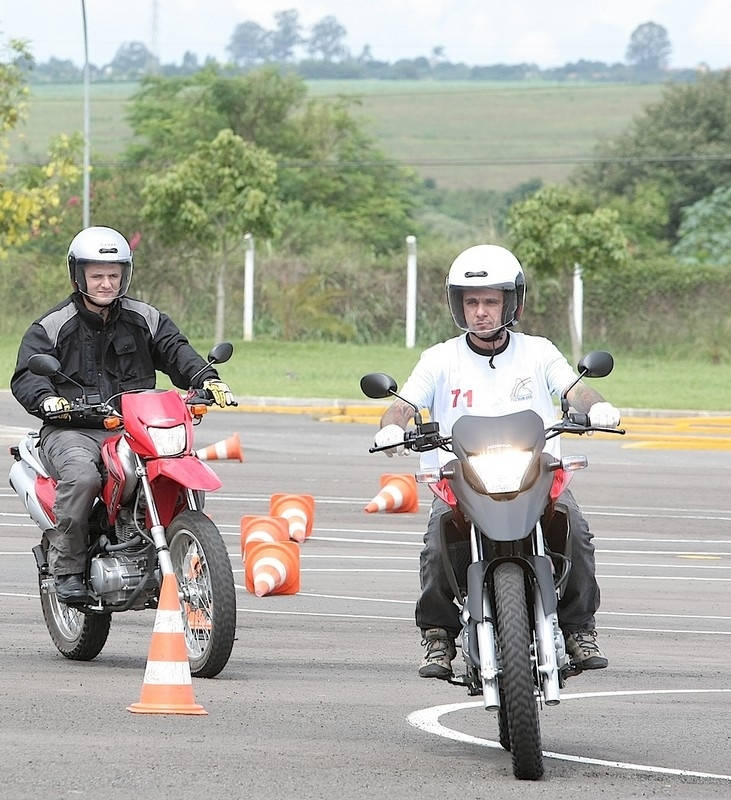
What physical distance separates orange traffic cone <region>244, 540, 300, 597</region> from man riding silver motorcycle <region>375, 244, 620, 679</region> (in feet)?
13.7

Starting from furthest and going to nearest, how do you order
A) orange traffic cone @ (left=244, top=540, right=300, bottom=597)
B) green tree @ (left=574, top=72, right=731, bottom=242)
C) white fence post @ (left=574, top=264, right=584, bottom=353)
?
green tree @ (left=574, top=72, right=731, bottom=242), white fence post @ (left=574, top=264, right=584, bottom=353), orange traffic cone @ (left=244, top=540, right=300, bottom=597)

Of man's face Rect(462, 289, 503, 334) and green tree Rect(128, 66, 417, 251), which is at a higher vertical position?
green tree Rect(128, 66, 417, 251)

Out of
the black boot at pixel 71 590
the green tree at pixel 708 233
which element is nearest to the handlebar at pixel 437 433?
the black boot at pixel 71 590

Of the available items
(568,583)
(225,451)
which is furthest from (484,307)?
(225,451)

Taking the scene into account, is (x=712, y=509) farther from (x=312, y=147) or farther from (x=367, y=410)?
(x=312, y=147)

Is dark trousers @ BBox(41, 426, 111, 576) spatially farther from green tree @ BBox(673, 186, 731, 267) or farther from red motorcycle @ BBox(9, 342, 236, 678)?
green tree @ BBox(673, 186, 731, 267)

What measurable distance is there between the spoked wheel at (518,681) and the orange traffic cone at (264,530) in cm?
593

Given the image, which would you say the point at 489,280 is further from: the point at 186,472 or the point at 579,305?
the point at 579,305

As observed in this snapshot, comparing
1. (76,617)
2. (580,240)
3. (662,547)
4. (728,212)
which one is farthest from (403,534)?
(728,212)

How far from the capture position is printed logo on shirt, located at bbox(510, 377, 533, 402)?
698cm

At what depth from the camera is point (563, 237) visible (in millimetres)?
39312

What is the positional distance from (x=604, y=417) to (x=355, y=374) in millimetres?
28259

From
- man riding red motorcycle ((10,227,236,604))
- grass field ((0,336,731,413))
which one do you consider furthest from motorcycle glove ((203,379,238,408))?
grass field ((0,336,731,413))

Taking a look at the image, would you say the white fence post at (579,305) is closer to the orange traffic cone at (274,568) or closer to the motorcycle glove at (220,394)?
the orange traffic cone at (274,568)
